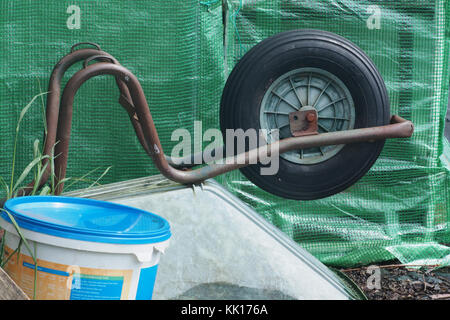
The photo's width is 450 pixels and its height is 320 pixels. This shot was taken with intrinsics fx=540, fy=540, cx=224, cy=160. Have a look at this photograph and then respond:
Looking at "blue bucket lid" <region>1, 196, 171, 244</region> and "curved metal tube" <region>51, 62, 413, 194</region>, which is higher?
"curved metal tube" <region>51, 62, 413, 194</region>

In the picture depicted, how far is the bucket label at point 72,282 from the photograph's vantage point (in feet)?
5.24

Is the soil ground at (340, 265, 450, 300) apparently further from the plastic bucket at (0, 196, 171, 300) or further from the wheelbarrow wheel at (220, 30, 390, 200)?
the plastic bucket at (0, 196, 171, 300)

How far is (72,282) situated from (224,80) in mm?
2088

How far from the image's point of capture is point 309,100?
247cm

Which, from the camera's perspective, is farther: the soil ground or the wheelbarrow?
the soil ground

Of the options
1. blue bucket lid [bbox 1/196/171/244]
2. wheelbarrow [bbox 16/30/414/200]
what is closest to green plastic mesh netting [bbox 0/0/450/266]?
wheelbarrow [bbox 16/30/414/200]

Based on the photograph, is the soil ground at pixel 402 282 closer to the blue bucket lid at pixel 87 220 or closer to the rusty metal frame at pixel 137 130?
the rusty metal frame at pixel 137 130

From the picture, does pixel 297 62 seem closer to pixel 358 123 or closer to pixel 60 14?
pixel 358 123

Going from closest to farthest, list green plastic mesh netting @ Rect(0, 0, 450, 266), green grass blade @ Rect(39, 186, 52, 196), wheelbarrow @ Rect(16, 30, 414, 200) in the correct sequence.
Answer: green grass blade @ Rect(39, 186, 52, 196) < wheelbarrow @ Rect(16, 30, 414, 200) < green plastic mesh netting @ Rect(0, 0, 450, 266)

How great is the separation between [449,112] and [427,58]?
0.83 meters

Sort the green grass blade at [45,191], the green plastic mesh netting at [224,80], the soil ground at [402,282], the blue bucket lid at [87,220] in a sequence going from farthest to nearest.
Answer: the green plastic mesh netting at [224,80], the soil ground at [402,282], the green grass blade at [45,191], the blue bucket lid at [87,220]

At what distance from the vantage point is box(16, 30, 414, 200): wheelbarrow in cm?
237

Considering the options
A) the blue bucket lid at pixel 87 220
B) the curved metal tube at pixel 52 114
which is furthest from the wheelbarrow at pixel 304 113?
the blue bucket lid at pixel 87 220

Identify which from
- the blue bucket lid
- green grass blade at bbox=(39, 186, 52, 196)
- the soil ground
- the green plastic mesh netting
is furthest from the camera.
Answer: the green plastic mesh netting
